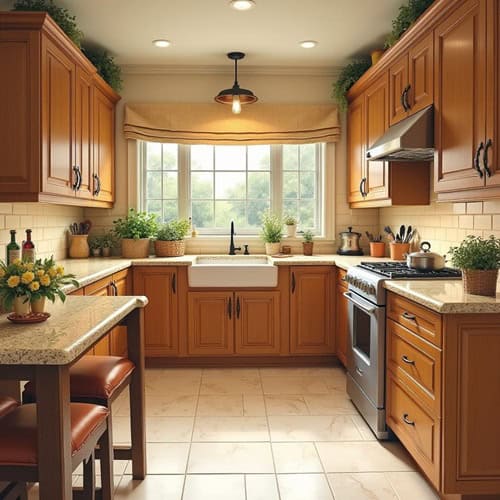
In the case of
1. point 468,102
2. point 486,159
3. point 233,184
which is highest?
point 468,102

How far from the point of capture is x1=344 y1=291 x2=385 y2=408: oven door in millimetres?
3070

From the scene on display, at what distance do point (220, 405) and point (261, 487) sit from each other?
1135 mm

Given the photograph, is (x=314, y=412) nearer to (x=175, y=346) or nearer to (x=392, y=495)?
(x=392, y=495)

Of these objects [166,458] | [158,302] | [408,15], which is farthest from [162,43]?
[166,458]

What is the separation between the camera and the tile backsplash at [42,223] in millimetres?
3463

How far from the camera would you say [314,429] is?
3.24m

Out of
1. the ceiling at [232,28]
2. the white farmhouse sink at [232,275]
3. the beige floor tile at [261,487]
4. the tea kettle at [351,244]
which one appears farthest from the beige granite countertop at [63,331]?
the tea kettle at [351,244]

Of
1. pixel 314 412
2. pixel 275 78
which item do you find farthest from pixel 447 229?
pixel 275 78

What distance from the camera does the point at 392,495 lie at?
2473mm

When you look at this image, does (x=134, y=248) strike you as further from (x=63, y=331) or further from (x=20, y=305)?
(x=63, y=331)

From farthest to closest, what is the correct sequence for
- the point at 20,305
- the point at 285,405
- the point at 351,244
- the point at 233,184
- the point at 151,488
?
1. the point at 233,184
2. the point at 351,244
3. the point at 285,405
4. the point at 151,488
5. the point at 20,305

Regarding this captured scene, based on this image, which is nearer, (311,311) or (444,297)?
(444,297)

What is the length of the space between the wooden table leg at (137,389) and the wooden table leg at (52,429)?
0.93 metres

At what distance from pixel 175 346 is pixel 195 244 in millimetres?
1032
